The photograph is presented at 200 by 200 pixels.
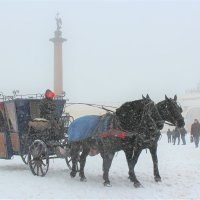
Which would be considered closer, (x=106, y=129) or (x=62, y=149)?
(x=106, y=129)

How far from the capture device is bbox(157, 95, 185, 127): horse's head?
949 centimetres

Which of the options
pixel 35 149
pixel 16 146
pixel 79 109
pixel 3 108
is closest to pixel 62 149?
pixel 35 149

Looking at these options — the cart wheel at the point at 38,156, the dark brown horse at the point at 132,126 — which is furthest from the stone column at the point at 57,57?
→ the dark brown horse at the point at 132,126

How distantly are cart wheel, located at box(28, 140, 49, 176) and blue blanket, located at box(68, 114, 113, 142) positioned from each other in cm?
78

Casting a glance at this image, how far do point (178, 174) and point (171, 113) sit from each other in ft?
8.67

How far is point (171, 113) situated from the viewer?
958 centimetres

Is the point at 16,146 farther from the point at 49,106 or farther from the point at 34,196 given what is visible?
the point at 34,196

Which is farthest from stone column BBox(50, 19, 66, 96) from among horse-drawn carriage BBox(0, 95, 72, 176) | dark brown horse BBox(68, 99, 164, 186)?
dark brown horse BBox(68, 99, 164, 186)

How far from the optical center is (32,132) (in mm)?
12148

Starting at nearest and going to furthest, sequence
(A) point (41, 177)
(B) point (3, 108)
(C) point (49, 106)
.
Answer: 1. (A) point (41, 177)
2. (C) point (49, 106)
3. (B) point (3, 108)

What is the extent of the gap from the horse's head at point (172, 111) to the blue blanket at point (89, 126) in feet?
3.66

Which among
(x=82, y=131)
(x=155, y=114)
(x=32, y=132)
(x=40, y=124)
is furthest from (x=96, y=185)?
(x=32, y=132)

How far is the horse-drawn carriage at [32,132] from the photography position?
37.6 feet

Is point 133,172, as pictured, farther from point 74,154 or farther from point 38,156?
point 38,156
